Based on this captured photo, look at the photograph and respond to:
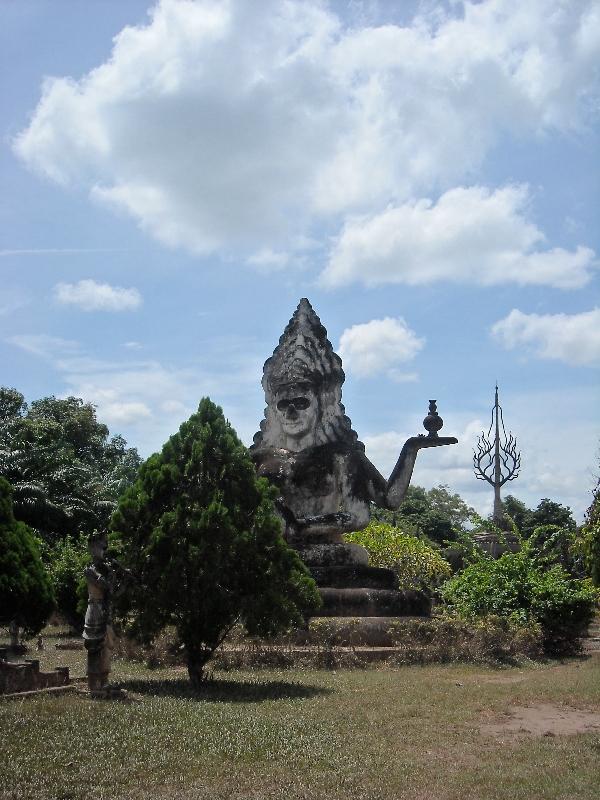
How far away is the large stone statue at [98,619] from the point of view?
25.8ft

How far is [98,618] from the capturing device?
317 inches

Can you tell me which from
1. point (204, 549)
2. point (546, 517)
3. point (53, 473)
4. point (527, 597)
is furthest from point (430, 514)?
point (204, 549)

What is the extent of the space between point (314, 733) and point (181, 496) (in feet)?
10.5

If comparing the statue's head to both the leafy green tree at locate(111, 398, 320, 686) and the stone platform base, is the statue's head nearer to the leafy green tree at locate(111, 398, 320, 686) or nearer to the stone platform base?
the stone platform base

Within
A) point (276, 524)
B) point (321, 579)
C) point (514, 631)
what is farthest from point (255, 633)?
point (514, 631)

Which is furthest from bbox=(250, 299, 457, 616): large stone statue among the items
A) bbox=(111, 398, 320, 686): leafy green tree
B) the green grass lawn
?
the green grass lawn

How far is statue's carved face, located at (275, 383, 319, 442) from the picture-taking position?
15.1 meters

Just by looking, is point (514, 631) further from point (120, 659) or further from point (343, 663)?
point (120, 659)

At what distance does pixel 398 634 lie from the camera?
12.3 meters

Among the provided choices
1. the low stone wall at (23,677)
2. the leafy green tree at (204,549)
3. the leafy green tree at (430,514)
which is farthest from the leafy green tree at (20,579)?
the leafy green tree at (430,514)

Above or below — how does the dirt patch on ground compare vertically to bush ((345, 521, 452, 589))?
below

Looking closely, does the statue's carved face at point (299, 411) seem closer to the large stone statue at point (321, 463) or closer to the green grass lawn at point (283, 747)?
the large stone statue at point (321, 463)

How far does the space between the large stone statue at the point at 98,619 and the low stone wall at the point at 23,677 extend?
343mm

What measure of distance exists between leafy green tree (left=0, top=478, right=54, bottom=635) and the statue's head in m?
4.34
